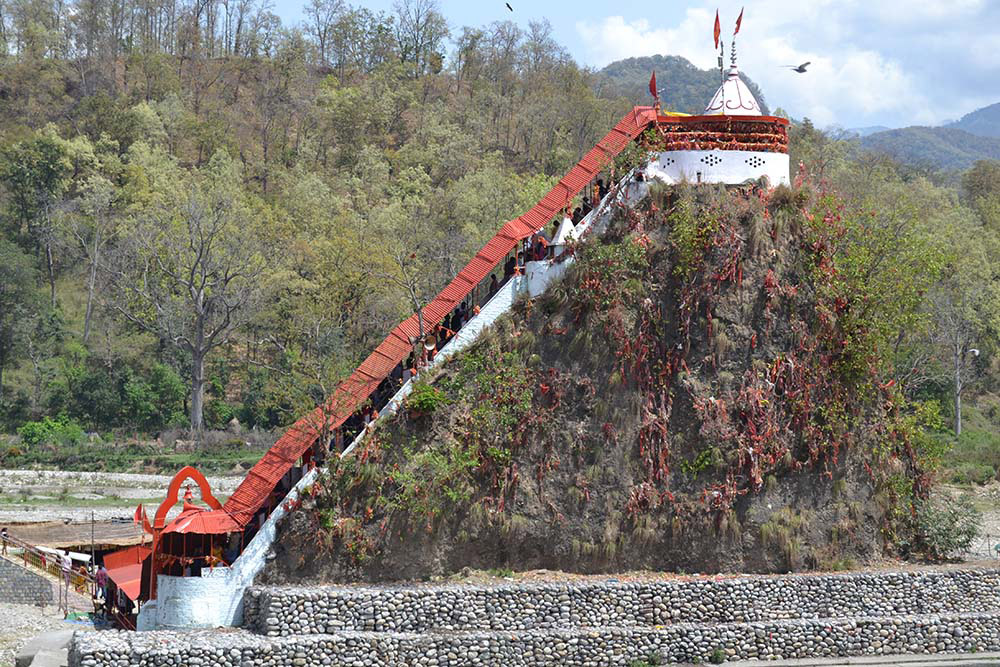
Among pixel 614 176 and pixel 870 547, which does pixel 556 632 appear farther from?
pixel 614 176

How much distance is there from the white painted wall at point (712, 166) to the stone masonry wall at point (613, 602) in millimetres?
8248

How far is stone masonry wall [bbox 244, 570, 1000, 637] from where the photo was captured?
20266mm

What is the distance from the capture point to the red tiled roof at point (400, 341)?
21969mm

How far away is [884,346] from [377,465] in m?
12.3

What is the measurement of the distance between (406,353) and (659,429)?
502 cm

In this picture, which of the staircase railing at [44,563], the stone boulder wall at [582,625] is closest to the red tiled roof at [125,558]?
the staircase railing at [44,563]

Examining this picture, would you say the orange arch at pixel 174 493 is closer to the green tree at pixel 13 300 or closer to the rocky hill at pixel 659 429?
the rocky hill at pixel 659 429

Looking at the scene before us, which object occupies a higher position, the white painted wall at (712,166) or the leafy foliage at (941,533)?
the white painted wall at (712,166)

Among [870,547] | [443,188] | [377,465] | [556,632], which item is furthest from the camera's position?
[443,188]

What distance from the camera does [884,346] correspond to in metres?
27.4

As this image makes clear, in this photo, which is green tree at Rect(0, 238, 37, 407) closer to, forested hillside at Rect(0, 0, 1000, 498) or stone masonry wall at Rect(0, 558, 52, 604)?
forested hillside at Rect(0, 0, 1000, 498)

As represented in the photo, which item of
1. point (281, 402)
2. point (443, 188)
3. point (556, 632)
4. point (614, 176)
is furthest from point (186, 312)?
point (556, 632)

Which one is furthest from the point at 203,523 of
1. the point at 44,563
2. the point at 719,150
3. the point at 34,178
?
the point at 34,178

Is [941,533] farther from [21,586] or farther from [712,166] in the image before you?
[21,586]
